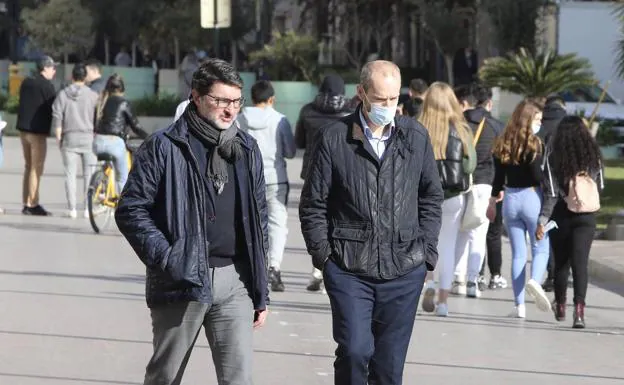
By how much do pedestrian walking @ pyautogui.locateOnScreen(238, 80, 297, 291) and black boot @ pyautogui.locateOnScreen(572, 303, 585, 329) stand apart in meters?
2.61

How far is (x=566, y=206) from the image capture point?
11.1 metres

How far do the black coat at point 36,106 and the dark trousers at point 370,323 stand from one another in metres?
12.5

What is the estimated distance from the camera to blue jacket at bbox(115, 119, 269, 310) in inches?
232

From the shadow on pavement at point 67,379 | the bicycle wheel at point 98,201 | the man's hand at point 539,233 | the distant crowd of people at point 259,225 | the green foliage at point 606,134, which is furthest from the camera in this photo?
the green foliage at point 606,134

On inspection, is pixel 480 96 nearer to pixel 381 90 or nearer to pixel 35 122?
pixel 381 90

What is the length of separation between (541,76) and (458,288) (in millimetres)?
13355

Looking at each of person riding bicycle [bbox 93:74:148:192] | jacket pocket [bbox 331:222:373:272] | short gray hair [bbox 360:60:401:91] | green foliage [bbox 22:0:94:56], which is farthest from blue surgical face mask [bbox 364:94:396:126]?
green foliage [bbox 22:0:94:56]

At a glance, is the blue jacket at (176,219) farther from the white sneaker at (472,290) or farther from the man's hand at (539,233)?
the white sneaker at (472,290)

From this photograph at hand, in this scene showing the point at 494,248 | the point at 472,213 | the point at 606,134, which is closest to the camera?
the point at 472,213

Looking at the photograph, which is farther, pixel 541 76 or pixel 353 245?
pixel 541 76

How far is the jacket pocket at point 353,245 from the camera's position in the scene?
670 centimetres

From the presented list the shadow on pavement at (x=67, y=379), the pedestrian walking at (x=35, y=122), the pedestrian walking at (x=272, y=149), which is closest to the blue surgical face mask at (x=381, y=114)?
the shadow on pavement at (x=67, y=379)

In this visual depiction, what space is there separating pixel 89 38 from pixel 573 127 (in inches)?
1581

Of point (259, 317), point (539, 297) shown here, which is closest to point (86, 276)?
point (539, 297)
